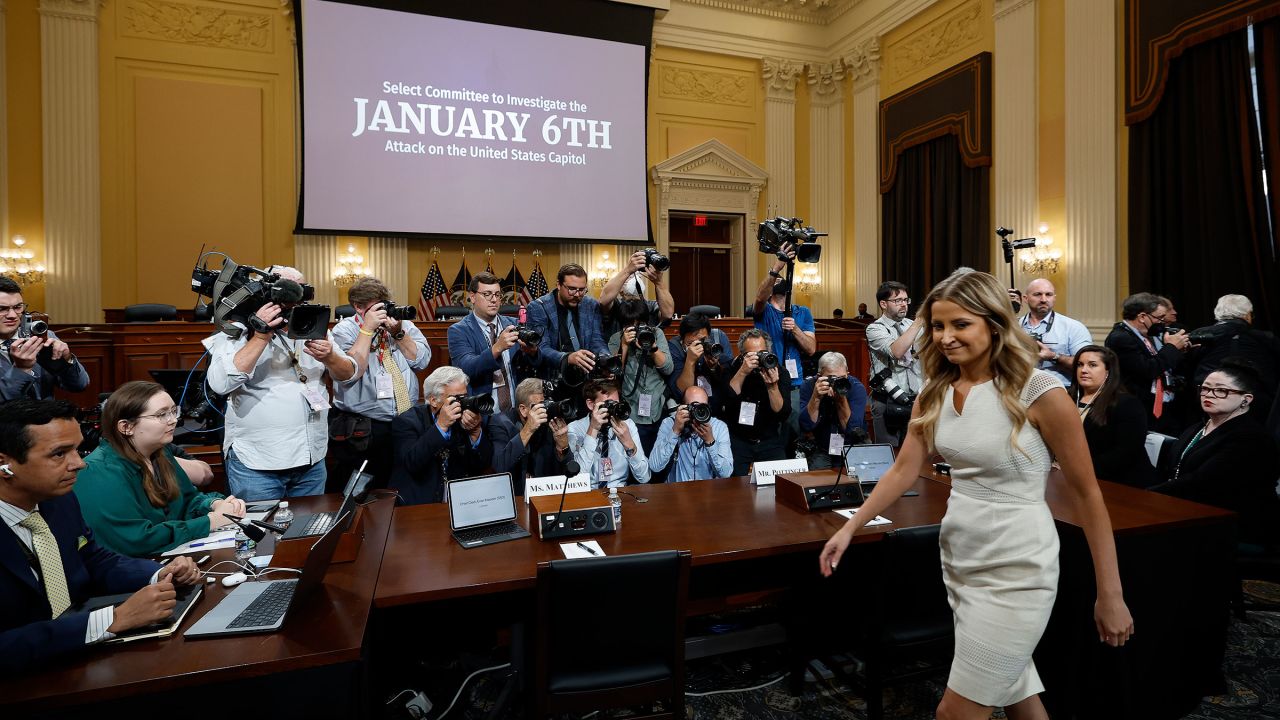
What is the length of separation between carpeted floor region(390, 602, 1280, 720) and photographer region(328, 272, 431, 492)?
114cm

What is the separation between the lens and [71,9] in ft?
23.6

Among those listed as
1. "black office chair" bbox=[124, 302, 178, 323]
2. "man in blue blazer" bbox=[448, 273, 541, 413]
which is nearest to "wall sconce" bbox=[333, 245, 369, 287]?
"black office chair" bbox=[124, 302, 178, 323]

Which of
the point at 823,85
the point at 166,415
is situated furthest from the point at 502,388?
the point at 823,85

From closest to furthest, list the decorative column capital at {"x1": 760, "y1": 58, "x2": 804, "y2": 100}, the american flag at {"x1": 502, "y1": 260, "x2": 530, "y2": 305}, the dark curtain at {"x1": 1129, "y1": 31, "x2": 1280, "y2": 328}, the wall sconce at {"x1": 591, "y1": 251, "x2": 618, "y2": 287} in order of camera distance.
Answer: the dark curtain at {"x1": 1129, "y1": 31, "x2": 1280, "y2": 328} < the american flag at {"x1": 502, "y1": 260, "x2": 530, "y2": 305} < the wall sconce at {"x1": 591, "y1": 251, "x2": 618, "y2": 287} < the decorative column capital at {"x1": 760, "y1": 58, "x2": 804, "y2": 100}

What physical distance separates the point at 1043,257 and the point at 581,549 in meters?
6.56

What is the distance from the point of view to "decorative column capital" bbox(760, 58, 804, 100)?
9.79m

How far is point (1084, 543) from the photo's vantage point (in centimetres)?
212

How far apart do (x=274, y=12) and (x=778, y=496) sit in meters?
8.36

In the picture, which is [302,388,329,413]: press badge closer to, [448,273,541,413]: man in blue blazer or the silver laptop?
[448,273,541,413]: man in blue blazer

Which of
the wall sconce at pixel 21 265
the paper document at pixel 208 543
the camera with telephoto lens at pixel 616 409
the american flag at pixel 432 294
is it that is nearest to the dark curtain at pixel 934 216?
the american flag at pixel 432 294

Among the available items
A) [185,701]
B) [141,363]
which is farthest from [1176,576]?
[141,363]

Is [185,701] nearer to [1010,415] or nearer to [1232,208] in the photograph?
[1010,415]

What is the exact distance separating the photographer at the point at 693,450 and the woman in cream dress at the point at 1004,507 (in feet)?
5.62

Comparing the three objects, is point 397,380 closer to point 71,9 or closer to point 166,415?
point 166,415
